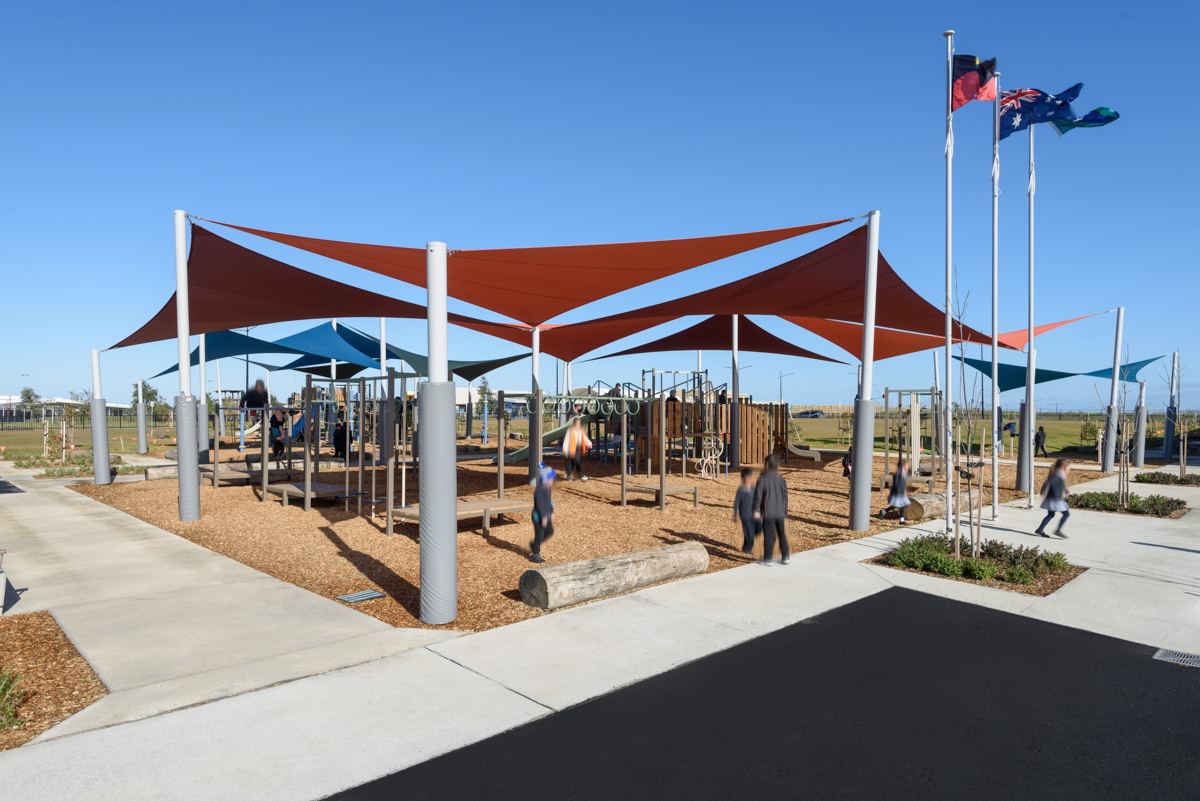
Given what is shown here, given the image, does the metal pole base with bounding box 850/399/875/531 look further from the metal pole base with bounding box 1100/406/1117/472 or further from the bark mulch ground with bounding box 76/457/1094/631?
the metal pole base with bounding box 1100/406/1117/472

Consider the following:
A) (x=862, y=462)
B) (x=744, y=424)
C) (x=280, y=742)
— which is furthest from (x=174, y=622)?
(x=744, y=424)

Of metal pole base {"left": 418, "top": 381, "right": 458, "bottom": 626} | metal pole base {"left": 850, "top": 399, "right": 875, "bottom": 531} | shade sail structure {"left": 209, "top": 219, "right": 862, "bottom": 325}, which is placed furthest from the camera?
metal pole base {"left": 850, "top": 399, "right": 875, "bottom": 531}

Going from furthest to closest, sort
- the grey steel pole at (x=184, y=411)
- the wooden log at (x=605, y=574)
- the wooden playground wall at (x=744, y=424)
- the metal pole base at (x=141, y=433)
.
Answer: the metal pole base at (x=141, y=433) → the wooden playground wall at (x=744, y=424) → the grey steel pole at (x=184, y=411) → the wooden log at (x=605, y=574)

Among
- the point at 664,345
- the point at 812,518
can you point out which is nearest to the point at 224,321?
the point at 812,518

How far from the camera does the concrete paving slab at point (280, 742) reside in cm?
342

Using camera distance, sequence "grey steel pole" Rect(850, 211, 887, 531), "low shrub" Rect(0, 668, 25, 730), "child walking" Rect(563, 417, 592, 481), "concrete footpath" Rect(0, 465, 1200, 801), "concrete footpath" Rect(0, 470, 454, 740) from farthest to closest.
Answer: "child walking" Rect(563, 417, 592, 481), "grey steel pole" Rect(850, 211, 887, 531), "concrete footpath" Rect(0, 470, 454, 740), "low shrub" Rect(0, 668, 25, 730), "concrete footpath" Rect(0, 465, 1200, 801)

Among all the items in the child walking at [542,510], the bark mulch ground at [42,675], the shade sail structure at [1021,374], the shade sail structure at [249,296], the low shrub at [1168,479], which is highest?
the shade sail structure at [249,296]

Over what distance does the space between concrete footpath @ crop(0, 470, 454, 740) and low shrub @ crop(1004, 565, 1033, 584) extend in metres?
6.00

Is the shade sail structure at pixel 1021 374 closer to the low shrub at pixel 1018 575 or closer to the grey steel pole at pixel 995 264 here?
the grey steel pole at pixel 995 264

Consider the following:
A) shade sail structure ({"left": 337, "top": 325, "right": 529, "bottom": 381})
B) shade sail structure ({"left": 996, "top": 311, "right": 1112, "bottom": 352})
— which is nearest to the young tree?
shade sail structure ({"left": 337, "top": 325, "right": 529, "bottom": 381})

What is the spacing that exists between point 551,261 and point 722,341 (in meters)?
14.5

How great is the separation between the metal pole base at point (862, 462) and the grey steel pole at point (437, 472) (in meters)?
6.31

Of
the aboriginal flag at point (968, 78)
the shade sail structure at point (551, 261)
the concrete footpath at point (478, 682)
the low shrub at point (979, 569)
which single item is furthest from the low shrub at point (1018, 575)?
the aboriginal flag at point (968, 78)

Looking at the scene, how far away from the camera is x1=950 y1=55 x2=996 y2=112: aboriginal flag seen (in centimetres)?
1057
